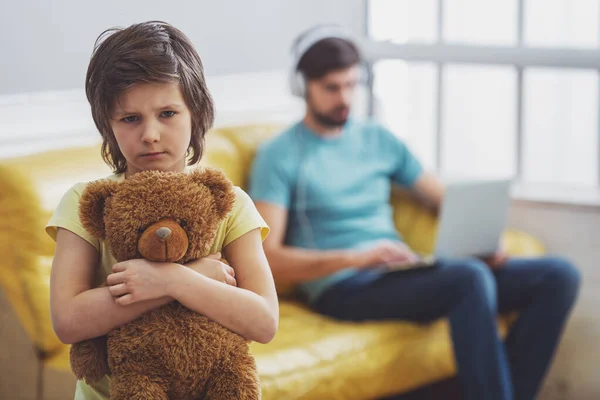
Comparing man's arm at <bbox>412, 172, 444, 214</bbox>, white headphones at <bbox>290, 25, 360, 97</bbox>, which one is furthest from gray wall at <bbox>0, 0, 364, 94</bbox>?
man's arm at <bbox>412, 172, 444, 214</bbox>

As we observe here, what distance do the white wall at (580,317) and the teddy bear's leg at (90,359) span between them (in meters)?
1.98

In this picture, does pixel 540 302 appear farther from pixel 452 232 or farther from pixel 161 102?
pixel 161 102

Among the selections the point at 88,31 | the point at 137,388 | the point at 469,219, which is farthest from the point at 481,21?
the point at 137,388

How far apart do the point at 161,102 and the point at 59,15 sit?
3.11ft

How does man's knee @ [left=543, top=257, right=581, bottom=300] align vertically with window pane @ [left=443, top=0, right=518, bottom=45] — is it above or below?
below

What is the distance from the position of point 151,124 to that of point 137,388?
0.26 metres

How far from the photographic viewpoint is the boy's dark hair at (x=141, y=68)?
89 cm

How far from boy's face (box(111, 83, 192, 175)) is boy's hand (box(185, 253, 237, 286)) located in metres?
0.10

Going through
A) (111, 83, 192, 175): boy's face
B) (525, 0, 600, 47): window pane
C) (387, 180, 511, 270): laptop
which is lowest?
(387, 180, 511, 270): laptop

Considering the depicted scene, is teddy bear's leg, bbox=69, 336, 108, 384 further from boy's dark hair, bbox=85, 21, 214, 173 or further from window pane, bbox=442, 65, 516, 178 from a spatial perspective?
window pane, bbox=442, 65, 516, 178

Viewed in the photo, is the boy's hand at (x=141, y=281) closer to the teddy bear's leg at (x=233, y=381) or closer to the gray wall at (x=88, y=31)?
the teddy bear's leg at (x=233, y=381)

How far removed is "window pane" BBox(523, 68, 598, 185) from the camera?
276cm

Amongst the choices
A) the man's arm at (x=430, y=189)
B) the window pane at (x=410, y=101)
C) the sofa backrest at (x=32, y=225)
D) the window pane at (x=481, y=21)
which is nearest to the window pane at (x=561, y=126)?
the window pane at (x=481, y=21)

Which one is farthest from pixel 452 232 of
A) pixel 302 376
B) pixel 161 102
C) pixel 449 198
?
pixel 161 102
